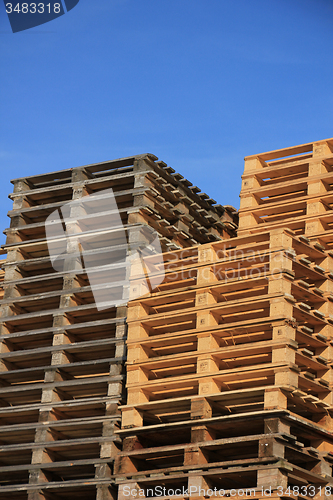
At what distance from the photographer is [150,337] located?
1302 centimetres

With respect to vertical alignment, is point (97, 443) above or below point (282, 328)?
below

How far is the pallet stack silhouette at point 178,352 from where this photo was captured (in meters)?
11.5

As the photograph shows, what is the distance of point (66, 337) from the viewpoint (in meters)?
14.5

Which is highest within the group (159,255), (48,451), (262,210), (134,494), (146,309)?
(262,210)

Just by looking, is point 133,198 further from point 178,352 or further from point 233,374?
point 233,374

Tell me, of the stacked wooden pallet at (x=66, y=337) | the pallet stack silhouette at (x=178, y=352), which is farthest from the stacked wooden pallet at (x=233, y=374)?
the stacked wooden pallet at (x=66, y=337)

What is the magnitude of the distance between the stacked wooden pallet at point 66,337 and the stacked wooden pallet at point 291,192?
153 centimetres

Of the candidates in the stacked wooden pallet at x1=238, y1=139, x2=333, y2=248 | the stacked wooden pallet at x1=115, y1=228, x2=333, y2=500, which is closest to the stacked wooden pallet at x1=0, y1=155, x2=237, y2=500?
the stacked wooden pallet at x1=115, y1=228, x2=333, y2=500

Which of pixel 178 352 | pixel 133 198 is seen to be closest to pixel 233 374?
pixel 178 352

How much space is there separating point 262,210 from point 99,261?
327 cm

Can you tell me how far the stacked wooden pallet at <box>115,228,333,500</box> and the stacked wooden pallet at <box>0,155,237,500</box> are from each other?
2.38 feet

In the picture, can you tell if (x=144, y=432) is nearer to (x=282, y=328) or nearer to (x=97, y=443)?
(x=97, y=443)

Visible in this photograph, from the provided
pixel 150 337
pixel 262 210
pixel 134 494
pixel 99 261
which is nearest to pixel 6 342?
pixel 99 261

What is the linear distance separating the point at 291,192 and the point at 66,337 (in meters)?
5.13
